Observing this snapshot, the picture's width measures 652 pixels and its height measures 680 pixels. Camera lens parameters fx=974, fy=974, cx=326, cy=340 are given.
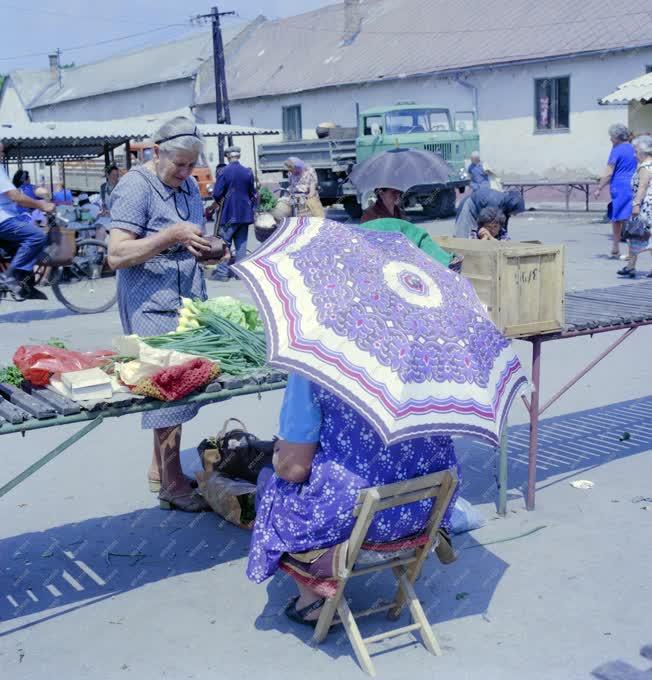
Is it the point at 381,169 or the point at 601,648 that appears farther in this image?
the point at 381,169

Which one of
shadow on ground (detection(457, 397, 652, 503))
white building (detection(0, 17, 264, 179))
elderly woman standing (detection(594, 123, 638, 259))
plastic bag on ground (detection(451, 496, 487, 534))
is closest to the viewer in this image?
plastic bag on ground (detection(451, 496, 487, 534))

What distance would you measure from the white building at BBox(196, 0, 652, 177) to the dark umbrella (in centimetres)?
2340

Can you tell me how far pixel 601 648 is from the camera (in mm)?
3619

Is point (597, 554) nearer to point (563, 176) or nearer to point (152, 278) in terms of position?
point (152, 278)

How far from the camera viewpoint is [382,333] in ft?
10.1

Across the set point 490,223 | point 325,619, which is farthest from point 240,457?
point 490,223

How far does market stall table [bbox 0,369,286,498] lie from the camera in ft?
11.2

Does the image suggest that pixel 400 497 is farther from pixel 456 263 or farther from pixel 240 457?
pixel 240 457

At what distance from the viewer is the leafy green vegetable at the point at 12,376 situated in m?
3.81

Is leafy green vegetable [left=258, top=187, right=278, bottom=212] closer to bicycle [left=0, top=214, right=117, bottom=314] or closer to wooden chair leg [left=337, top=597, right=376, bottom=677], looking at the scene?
bicycle [left=0, top=214, right=117, bottom=314]

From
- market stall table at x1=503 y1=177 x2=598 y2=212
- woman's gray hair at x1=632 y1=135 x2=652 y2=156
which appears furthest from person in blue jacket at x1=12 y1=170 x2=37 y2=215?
market stall table at x1=503 y1=177 x2=598 y2=212

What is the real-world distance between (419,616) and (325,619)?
0.35m

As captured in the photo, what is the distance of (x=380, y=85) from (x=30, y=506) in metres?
30.4

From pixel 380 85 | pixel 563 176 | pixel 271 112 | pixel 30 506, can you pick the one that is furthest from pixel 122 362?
pixel 271 112
